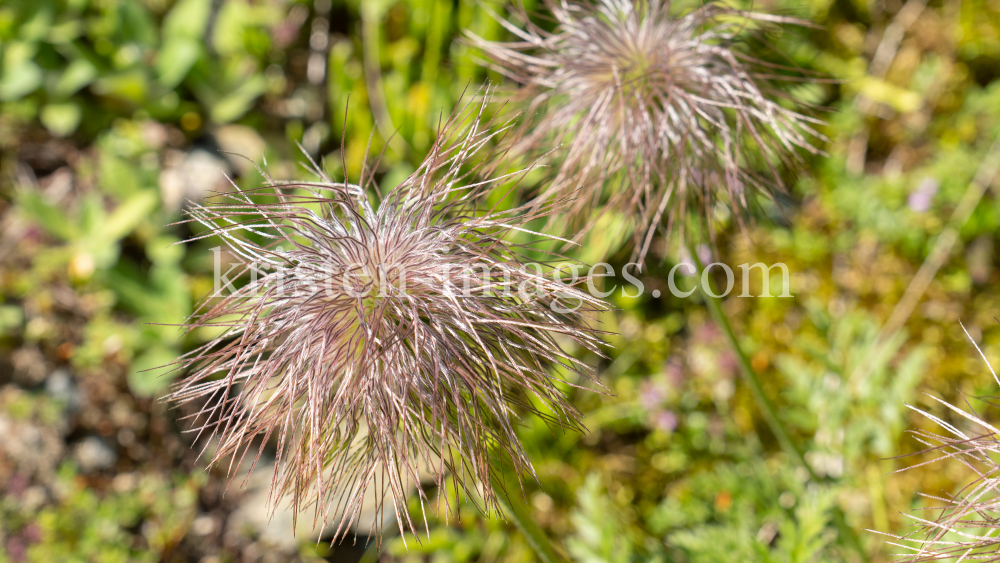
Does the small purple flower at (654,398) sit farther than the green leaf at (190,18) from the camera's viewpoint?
No

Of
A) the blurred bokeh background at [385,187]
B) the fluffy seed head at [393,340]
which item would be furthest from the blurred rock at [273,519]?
the fluffy seed head at [393,340]

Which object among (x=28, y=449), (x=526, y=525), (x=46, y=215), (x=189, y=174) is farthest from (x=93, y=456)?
(x=526, y=525)

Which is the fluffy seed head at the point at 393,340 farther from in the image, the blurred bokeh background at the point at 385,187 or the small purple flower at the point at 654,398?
the small purple flower at the point at 654,398

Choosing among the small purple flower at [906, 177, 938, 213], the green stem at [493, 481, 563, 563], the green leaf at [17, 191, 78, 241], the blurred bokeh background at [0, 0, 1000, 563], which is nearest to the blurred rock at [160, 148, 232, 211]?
the blurred bokeh background at [0, 0, 1000, 563]

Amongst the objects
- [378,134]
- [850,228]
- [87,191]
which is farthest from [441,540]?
[87,191]

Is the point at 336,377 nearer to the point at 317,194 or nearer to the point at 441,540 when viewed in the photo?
the point at 317,194

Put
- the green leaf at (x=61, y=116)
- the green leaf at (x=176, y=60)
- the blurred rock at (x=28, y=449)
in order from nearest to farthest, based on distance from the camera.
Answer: the blurred rock at (x=28, y=449)
the green leaf at (x=176, y=60)
the green leaf at (x=61, y=116)
